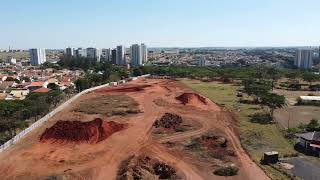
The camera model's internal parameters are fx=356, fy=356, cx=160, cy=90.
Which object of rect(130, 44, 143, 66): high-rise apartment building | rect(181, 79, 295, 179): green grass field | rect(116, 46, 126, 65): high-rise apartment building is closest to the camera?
rect(181, 79, 295, 179): green grass field

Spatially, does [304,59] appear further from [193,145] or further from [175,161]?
[175,161]

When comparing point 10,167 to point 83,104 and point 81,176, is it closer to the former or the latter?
point 81,176

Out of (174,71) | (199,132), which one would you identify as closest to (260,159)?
(199,132)

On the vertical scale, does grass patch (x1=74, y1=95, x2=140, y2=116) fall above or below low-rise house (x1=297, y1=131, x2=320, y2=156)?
below

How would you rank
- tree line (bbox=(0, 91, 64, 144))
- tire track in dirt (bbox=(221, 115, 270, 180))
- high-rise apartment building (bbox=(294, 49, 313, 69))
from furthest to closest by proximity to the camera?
high-rise apartment building (bbox=(294, 49, 313, 69))
tree line (bbox=(0, 91, 64, 144))
tire track in dirt (bbox=(221, 115, 270, 180))

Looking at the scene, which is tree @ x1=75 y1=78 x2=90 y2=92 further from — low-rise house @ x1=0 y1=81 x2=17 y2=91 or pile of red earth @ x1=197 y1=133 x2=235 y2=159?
pile of red earth @ x1=197 y1=133 x2=235 y2=159

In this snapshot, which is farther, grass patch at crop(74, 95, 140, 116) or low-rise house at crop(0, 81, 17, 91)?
low-rise house at crop(0, 81, 17, 91)

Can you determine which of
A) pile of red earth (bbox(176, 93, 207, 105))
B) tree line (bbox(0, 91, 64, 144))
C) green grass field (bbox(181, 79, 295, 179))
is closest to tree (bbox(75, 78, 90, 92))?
tree line (bbox(0, 91, 64, 144))
